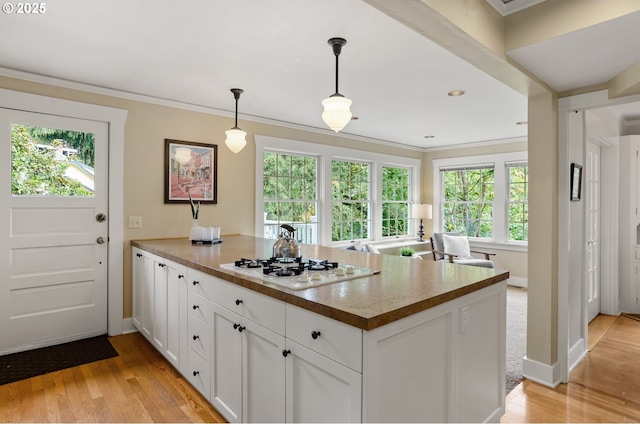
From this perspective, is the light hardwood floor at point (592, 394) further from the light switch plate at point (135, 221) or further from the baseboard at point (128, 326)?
the light switch plate at point (135, 221)

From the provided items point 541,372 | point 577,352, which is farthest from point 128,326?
point 577,352

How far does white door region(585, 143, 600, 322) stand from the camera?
3.62 metres

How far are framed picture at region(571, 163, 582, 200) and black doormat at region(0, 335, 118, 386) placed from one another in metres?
3.92

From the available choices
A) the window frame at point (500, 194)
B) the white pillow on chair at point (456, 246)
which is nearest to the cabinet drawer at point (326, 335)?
the white pillow on chair at point (456, 246)

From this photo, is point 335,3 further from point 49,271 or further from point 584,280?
point 49,271

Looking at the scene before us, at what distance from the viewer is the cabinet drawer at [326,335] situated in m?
1.23

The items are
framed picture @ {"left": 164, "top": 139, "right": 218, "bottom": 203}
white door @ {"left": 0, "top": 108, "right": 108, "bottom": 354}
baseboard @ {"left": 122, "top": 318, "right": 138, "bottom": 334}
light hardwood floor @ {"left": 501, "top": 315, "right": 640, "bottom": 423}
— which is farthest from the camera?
framed picture @ {"left": 164, "top": 139, "right": 218, "bottom": 203}

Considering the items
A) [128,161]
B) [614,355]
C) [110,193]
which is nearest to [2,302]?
[110,193]

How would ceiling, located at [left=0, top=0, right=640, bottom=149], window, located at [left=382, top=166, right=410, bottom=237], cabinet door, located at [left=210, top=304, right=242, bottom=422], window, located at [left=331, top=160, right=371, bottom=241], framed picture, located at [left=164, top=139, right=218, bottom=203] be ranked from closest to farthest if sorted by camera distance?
cabinet door, located at [left=210, top=304, right=242, bottom=422] < ceiling, located at [left=0, top=0, right=640, bottom=149] < framed picture, located at [left=164, top=139, right=218, bottom=203] < window, located at [left=331, top=160, right=371, bottom=241] < window, located at [left=382, top=166, right=410, bottom=237]

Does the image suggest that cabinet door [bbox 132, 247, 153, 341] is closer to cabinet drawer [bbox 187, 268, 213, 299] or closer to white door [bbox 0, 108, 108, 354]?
white door [bbox 0, 108, 108, 354]

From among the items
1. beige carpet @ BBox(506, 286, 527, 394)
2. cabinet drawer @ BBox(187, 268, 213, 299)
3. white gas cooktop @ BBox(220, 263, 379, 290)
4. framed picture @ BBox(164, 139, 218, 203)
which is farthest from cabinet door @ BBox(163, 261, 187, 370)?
beige carpet @ BBox(506, 286, 527, 394)

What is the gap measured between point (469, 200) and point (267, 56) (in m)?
4.91

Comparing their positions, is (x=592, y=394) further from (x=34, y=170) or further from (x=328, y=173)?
(x=34, y=170)

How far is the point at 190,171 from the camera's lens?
387 cm
